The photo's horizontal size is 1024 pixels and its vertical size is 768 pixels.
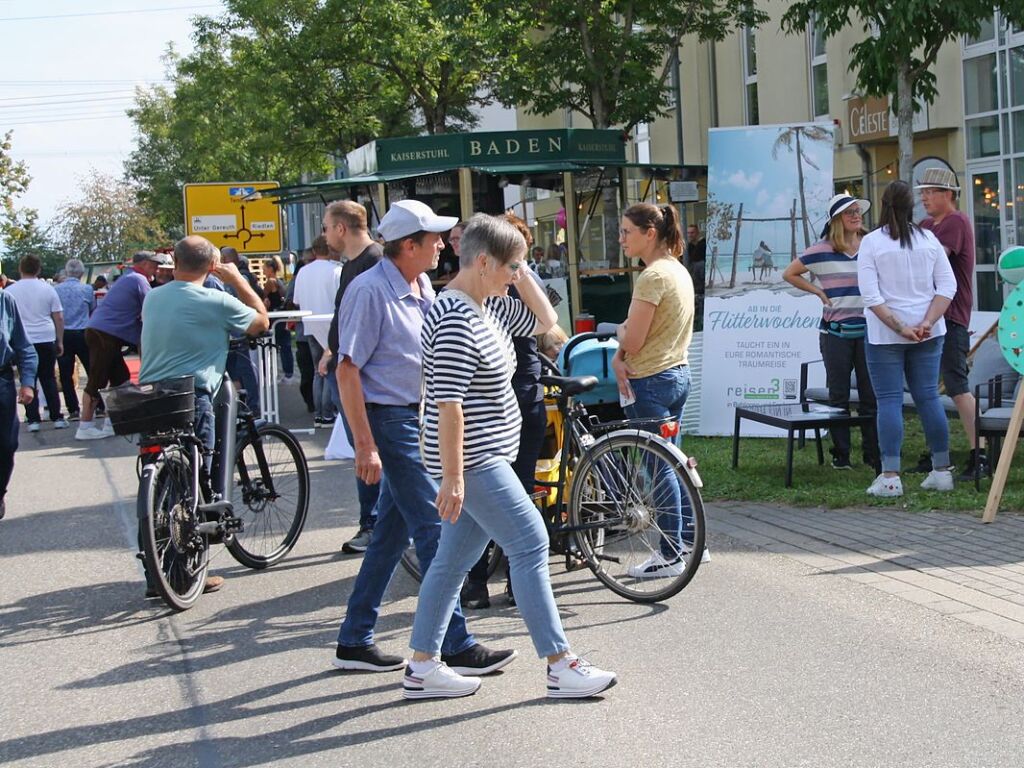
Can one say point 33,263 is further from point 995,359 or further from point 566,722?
point 566,722

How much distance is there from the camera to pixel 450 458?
462cm

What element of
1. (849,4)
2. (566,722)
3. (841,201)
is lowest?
(566,722)

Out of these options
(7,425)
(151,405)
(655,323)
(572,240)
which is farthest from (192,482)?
(572,240)

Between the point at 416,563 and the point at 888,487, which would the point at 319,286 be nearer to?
the point at 888,487

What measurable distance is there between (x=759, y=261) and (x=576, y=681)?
741cm

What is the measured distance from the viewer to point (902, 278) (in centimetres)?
843

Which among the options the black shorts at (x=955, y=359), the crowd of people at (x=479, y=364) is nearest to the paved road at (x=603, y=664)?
the crowd of people at (x=479, y=364)

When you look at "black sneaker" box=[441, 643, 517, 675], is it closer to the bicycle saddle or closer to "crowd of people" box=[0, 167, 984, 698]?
"crowd of people" box=[0, 167, 984, 698]

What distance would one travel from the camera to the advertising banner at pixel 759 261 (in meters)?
11.6

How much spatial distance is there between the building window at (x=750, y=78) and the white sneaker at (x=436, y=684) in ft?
79.7

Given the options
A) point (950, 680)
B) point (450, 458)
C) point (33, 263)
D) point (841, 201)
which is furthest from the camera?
point (33, 263)

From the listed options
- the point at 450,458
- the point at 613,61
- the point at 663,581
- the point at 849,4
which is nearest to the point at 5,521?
the point at 663,581

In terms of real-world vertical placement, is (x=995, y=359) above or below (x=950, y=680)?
above

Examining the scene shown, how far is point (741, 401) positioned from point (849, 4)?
4.66m
